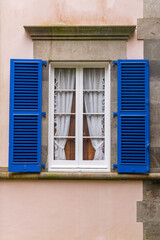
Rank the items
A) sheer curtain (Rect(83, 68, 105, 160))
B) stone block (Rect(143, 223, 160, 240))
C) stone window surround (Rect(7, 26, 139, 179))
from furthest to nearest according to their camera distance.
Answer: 1. sheer curtain (Rect(83, 68, 105, 160))
2. stone window surround (Rect(7, 26, 139, 179))
3. stone block (Rect(143, 223, 160, 240))

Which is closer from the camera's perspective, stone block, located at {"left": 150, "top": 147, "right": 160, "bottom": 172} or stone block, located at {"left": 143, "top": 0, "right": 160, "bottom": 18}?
stone block, located at {"left": 150, "top": 147, "right": 160, "bottom": 172}

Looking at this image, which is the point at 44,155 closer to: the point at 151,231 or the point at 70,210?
the point at 70,210

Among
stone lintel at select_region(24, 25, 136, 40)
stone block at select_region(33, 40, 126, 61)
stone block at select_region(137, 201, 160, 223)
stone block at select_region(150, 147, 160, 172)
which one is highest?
stone lintel at select_region(24, 25, 136, 40)

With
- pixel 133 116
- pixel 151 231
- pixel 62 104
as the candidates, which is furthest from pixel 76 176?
pixel 151 231

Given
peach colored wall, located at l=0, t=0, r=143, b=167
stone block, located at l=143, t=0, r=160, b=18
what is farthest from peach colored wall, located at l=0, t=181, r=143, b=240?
stone block, located at l=143, t=0, r=160, b=18

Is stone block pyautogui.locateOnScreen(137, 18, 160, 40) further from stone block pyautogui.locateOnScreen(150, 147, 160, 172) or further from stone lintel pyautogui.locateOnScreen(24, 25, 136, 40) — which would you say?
stone block pyautogui.locateOnScreen(150, 147, 160, 172)

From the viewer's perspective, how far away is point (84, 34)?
185 inches

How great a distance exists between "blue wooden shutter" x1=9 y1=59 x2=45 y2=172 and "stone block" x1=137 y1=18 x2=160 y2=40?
5.75ft

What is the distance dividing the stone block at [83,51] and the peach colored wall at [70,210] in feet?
6.75

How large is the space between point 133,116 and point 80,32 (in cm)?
163

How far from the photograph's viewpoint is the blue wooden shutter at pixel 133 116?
4570 millimetres

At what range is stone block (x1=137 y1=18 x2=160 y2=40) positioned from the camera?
4719 mm

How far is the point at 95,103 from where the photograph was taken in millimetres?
4848

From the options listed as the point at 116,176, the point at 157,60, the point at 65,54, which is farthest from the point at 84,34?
the point at 116,176
